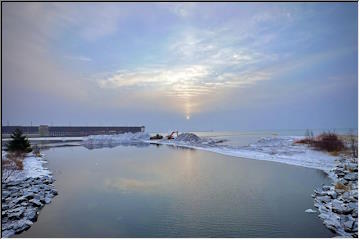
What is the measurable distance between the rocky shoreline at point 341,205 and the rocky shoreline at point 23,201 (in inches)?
190

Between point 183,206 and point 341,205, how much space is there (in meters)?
2.82

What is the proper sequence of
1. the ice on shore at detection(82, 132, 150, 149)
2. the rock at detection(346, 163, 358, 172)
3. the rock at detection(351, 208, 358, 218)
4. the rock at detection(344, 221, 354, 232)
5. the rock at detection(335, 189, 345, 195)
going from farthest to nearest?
the ice on shore at detection(82, 132, 150, 149) → the rock at detection(346, 163, 358, 172) → the rock at detection(335, 189, 345, 195) → the rock at detection(351, 208, 358, 218) → the rock at detection(344, 221, 354, 232)

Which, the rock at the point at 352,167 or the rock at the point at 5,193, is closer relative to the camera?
the rock at the point at 5,193

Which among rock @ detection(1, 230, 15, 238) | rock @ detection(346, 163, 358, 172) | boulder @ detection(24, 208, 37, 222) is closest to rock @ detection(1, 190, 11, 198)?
boulder @ detection(24, 208, 37, 222)

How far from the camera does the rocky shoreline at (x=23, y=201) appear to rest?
135 inches

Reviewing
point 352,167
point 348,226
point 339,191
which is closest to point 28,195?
point 348,226

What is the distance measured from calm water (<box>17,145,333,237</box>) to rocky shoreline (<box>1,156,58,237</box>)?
0.16m

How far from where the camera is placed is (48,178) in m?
6.28

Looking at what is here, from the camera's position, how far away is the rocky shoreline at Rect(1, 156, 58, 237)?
342cm

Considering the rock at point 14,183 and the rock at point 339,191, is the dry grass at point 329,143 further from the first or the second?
the rock at point 14,183

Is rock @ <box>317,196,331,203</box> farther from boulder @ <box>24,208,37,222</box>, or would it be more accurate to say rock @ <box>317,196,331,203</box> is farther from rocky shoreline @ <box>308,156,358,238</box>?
boulder @ <box>24,208,37,222</box>

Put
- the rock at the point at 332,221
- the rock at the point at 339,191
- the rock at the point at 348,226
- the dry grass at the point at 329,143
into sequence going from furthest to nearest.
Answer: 1. the dry grass at the point at 329,143
2. the rock at the point at 339,191
3. the rock at the point at 332,221
4. the rock at the point at 348,226

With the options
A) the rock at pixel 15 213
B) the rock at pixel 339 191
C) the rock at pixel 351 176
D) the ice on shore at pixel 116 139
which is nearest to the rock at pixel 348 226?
the rock at pixel 339 191

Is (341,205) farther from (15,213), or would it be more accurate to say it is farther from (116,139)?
(116,139)
